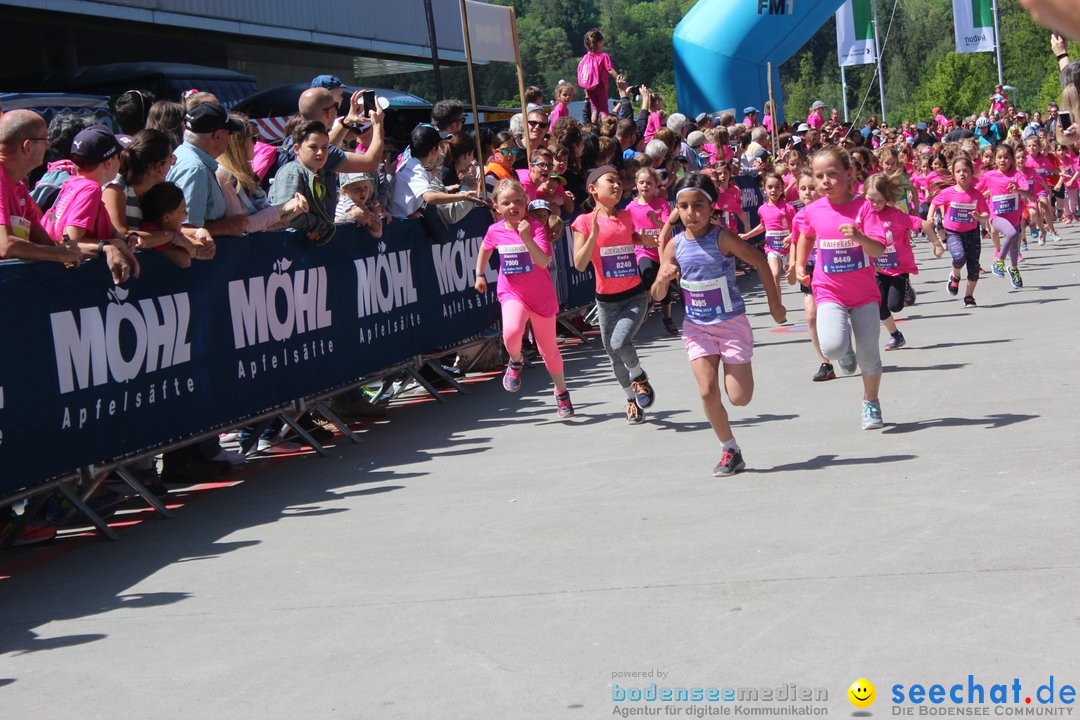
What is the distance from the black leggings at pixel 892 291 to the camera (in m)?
12.4

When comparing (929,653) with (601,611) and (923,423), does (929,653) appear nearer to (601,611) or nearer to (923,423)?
(601,611)

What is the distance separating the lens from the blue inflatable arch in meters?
26.8

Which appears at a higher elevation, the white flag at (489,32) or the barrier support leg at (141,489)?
the white flag at (489,32)

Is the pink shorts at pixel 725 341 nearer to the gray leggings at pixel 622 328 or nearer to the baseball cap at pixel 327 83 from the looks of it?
the gray leggings at pixel 622 328

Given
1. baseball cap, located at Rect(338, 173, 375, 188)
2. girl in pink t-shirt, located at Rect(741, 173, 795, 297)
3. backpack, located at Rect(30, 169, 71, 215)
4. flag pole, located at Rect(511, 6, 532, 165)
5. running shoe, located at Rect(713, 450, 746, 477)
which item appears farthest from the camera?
girl in pink t-shirt, located at Rect(741, 173, 795, 297)

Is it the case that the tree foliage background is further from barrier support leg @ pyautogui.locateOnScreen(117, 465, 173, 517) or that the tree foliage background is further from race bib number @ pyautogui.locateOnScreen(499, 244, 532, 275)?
barrier support leg @ pyautogui.locateOnScreen(117, 465, 173, 517)

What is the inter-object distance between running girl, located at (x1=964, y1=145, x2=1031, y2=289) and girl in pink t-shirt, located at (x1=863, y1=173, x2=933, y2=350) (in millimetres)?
4508

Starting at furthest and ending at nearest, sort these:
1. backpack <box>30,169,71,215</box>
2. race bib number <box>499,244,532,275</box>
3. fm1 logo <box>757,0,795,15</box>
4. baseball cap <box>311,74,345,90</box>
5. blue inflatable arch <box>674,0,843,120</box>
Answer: blue inflatable arch <box>674,0,843,120</box> → fm1 logo <box>757,0,795,15</box> → baseball cap <box>311,74,345,90</box> → race bib number <box>499,244,532,275</box> → backpack <box>30,169,71,215</box>

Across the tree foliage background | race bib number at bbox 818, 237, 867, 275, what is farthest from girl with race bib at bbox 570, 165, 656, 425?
the tree foliage background

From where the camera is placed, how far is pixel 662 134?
1661cm

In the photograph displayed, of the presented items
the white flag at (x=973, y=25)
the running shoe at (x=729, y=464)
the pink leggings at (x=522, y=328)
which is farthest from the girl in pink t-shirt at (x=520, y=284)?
the white flag at (x=973, y=25)

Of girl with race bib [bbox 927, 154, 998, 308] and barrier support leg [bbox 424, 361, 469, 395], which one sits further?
girl with race bib [bbox 927, 154, 998, 308]

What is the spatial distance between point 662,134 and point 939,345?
529 centimetres

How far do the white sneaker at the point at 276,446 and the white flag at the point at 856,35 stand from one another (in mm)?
33386
